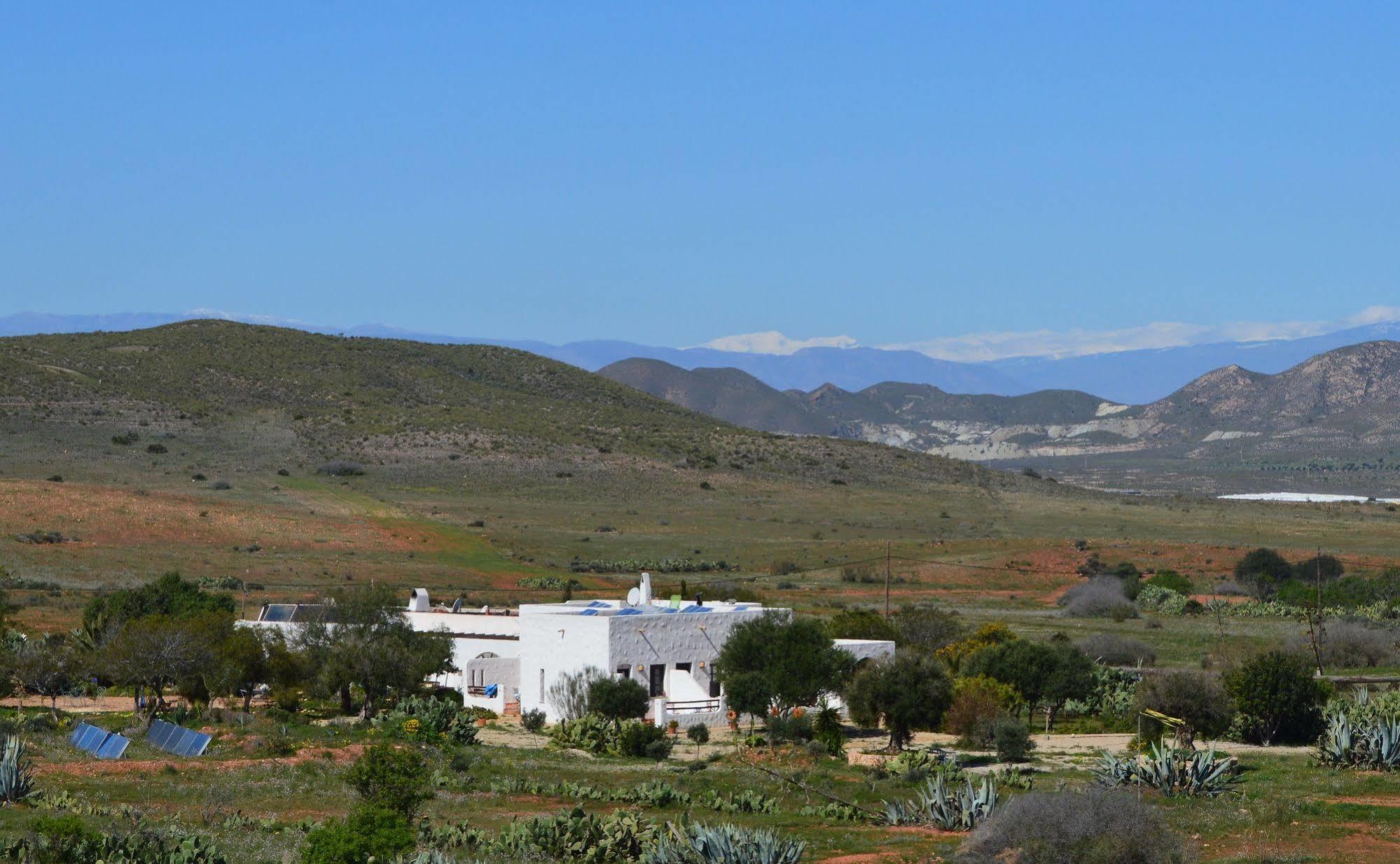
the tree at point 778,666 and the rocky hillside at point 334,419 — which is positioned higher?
the rocky hillside at point 334,419

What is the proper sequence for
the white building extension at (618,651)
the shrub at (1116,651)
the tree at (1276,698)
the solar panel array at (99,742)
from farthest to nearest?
the shrub at (1116,651) → the white building extension at (618,651) → the tree at (1276,698) → the solar panel array at (99,742)

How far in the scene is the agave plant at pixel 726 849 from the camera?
Answer: 52.5ft

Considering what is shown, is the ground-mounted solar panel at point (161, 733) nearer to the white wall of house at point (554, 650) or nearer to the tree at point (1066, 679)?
the white wall of house at point (554, 650)

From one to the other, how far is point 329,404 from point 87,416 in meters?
18.7

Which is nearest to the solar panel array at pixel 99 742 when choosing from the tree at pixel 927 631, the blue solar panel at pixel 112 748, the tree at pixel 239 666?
the blue solar panel at pixel 112 748

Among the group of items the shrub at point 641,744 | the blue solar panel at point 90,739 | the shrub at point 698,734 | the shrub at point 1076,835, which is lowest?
the shrub at point 698,734

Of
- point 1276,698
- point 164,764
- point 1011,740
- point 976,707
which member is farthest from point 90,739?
point 1276,698

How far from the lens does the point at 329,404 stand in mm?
116750

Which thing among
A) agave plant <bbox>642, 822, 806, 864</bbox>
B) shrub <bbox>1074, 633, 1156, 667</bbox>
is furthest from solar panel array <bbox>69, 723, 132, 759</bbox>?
shrub <bbox>1074, 633, 1156, 667</bbox>

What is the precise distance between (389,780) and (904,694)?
13.3 metres

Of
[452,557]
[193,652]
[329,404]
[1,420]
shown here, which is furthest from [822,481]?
[193,652]

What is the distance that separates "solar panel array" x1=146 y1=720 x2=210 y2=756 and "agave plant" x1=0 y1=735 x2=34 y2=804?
16.1 feet

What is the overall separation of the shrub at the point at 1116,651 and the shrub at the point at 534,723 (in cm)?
1544

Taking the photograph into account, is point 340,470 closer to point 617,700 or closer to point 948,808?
point 617,700
